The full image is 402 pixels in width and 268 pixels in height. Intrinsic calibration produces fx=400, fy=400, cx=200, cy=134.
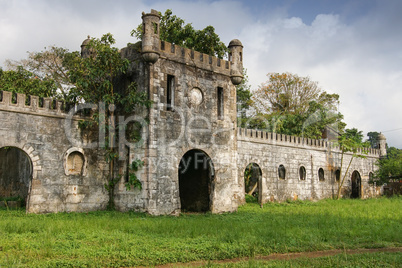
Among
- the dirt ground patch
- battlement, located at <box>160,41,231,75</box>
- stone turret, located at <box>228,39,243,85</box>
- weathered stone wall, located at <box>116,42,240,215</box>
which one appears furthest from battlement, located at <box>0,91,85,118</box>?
the dirt ground patch

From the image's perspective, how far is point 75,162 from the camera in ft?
49.3

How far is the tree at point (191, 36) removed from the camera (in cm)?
2333

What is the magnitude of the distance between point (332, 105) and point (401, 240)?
26.5 m

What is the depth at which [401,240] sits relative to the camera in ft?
34.6

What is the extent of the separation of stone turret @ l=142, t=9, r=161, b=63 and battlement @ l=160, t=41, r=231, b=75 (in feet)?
1.51

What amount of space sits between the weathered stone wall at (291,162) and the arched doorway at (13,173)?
10111 millimetres

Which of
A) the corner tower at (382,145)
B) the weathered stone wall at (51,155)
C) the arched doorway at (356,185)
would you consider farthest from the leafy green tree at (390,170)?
the weathered stone wall at (51,155)

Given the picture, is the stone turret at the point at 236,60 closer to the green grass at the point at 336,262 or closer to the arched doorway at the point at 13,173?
the arched doorway at the point at 13,173

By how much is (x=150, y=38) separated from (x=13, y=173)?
1015 cm

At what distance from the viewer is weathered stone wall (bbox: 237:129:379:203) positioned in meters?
20.8

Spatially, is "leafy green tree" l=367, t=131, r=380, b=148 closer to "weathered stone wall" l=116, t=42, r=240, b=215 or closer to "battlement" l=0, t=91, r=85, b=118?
"weathered stone wall" l=116, t=42, r=240, b=215

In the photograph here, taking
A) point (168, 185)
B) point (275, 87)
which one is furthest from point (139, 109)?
point (275, 87)

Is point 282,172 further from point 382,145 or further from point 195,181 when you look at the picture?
point 382,145

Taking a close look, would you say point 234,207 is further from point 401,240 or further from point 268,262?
point 268,262
